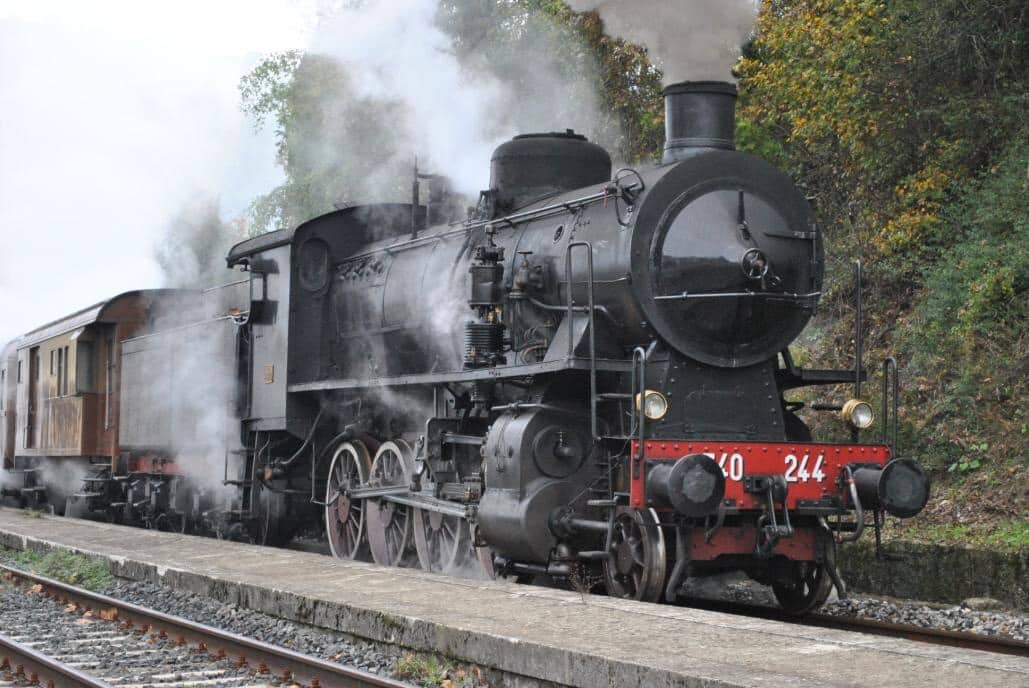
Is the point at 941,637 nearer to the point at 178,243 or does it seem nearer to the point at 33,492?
the point at 33,492

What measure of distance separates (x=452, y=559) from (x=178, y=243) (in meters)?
35.9

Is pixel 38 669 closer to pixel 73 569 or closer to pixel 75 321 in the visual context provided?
pixel 73 569

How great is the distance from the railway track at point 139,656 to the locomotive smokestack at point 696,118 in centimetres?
422

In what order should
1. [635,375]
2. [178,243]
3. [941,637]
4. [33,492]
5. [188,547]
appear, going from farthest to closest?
[178,243] < [33,492] < [188,547] < [635,375] < [941,637]

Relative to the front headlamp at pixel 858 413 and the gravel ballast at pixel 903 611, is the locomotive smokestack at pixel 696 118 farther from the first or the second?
the gravel ballast at pixel 903 611

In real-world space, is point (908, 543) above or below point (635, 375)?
below

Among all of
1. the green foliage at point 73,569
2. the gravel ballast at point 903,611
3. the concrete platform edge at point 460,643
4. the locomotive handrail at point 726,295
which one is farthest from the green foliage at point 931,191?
the green foliage at point 73,569

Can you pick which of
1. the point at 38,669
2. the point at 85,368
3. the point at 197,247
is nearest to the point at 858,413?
the point at 38,669

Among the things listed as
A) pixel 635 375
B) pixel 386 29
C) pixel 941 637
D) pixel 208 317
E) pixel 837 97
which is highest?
pixel 386 29

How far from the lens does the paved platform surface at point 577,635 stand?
208 inches

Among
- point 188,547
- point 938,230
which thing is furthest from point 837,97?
point 188,547

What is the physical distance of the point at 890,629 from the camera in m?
8.10

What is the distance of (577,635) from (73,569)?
21.3 ft

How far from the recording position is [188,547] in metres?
12.1
